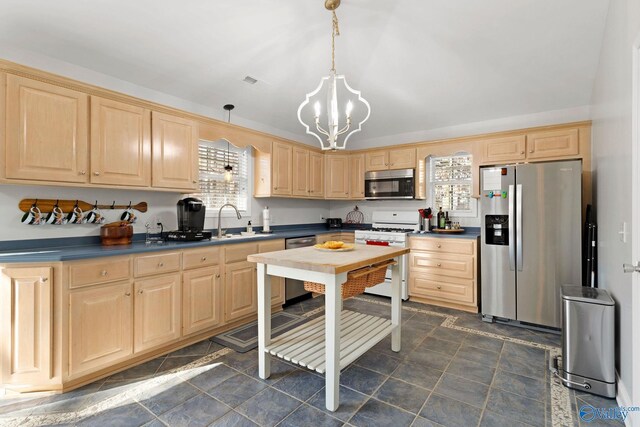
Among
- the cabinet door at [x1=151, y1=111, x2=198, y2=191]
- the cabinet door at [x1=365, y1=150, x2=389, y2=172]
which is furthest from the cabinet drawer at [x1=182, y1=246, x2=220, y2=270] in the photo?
the cabinet door at [x1=365, y1=150, x2=389, y2=172]

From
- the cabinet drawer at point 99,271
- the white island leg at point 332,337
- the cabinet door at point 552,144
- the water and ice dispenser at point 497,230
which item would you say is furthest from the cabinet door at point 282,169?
the cabinet door at point 552,144

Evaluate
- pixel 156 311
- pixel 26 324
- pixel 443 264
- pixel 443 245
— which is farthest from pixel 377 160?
pixel 26 324

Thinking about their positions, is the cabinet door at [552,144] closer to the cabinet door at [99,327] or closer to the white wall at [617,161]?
the white wall at [617,161]

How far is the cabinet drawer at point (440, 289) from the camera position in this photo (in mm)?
3816

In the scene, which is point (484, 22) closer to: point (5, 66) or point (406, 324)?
point (406, 324)

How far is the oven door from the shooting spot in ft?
14.9

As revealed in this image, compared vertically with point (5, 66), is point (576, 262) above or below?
below

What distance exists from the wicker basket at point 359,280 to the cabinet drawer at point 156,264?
1.22 m

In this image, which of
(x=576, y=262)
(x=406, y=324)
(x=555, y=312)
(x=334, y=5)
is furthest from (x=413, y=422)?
(x=334, y=5)

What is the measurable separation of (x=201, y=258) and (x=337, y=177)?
108 inches

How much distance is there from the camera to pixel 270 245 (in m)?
3.67

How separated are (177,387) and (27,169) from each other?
1.88m

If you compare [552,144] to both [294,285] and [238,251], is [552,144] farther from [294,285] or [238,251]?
[238,251]

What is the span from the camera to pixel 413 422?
1850 mm
